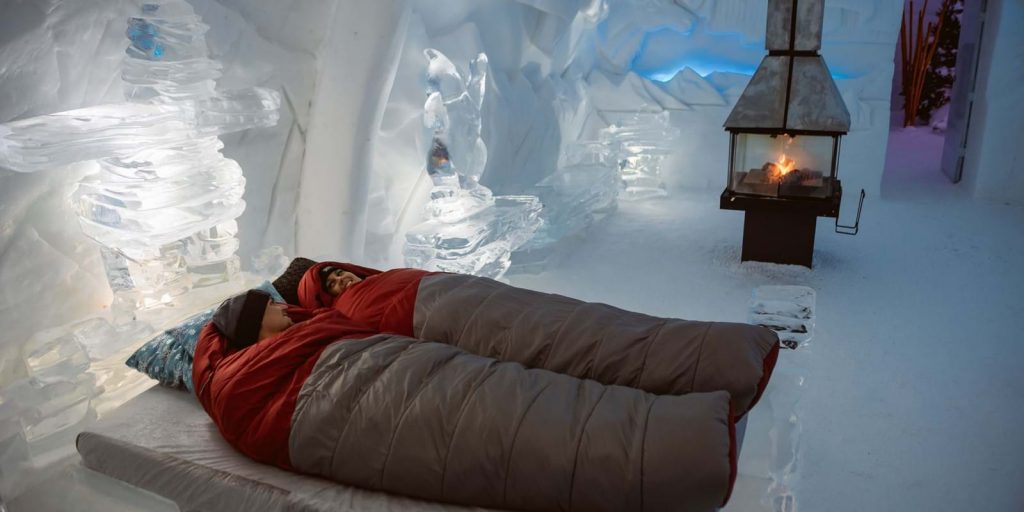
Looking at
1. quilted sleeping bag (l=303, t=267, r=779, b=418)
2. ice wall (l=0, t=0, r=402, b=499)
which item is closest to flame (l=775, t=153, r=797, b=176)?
ice wall (l=0, t=0, r=402, b=499)

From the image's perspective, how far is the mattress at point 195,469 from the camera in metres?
1.55

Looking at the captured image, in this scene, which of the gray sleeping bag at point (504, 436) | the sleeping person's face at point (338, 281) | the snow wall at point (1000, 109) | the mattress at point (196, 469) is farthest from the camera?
the snow wall at point (1000, 109)

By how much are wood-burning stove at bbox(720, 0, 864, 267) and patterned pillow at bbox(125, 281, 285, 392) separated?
304 cm

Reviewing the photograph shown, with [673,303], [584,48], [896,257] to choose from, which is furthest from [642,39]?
[673,303]

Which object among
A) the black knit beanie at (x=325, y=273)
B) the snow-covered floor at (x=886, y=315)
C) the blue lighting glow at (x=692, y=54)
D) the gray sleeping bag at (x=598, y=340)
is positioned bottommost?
the snow-covered floor at (x=886, y=315)

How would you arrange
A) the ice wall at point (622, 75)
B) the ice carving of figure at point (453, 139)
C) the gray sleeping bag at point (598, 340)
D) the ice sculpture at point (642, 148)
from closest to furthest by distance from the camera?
the gray sleeping bag at point (598, 340)
the ice carving of figure at point (453, 139)
the ice wall at point (622, 75)
the ice sculpture at point (642, 148)

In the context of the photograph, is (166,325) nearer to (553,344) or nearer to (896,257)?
(553,344)

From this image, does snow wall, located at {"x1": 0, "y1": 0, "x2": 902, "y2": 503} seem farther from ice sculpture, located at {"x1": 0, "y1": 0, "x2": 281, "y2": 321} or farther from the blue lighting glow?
ice sculpture, located at {"x1": 0, "y1": 0, "x2": 281, "y2": 321}

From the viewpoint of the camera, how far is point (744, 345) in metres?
1.83

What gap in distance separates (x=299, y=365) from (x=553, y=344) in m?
0.64

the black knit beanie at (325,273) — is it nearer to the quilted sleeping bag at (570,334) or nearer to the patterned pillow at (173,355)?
the quilted sleeping bag at (570,334)

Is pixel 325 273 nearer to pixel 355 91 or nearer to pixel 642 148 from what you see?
pixel 355 91

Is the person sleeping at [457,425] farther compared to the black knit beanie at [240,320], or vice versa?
the black knit beanie at [240,320]

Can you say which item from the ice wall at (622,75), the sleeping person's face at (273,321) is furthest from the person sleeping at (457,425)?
the ice wall at (622,75)
